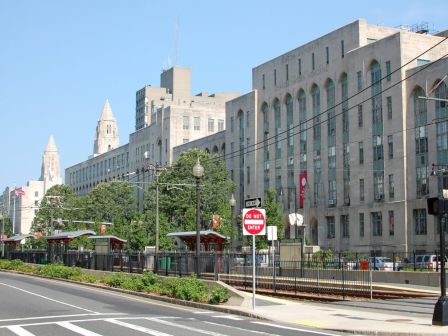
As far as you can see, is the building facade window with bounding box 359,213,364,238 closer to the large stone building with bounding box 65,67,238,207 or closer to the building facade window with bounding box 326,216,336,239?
the building facade window with bounding box 326,216,336,239

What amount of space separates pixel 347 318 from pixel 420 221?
52.6 metres

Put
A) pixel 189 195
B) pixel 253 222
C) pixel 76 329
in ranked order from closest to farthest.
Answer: pixel 76 329 → pixel 253 222 → pixel 189 195

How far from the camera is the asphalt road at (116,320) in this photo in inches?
649

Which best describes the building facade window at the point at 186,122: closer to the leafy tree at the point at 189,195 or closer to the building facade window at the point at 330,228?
the leafy tree at the point at 189,195

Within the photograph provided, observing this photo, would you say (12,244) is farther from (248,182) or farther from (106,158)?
(106,158)

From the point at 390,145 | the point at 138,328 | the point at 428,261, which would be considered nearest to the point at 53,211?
the point at 390,145

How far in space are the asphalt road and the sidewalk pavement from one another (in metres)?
0.76

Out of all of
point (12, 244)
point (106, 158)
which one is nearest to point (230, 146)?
point (12, 244)

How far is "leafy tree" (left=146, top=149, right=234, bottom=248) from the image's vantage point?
81500mm

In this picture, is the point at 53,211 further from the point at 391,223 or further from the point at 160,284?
the point at 160,284

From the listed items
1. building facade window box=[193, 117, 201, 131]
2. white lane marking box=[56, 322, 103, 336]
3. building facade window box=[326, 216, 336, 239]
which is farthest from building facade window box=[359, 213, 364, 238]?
white lane marking box=[56, 322, 103, 336]

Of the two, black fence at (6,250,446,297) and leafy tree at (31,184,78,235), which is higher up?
leafy tree at (31,184,78,235)

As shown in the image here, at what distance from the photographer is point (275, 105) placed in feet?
311

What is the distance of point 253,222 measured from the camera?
21734 mm
